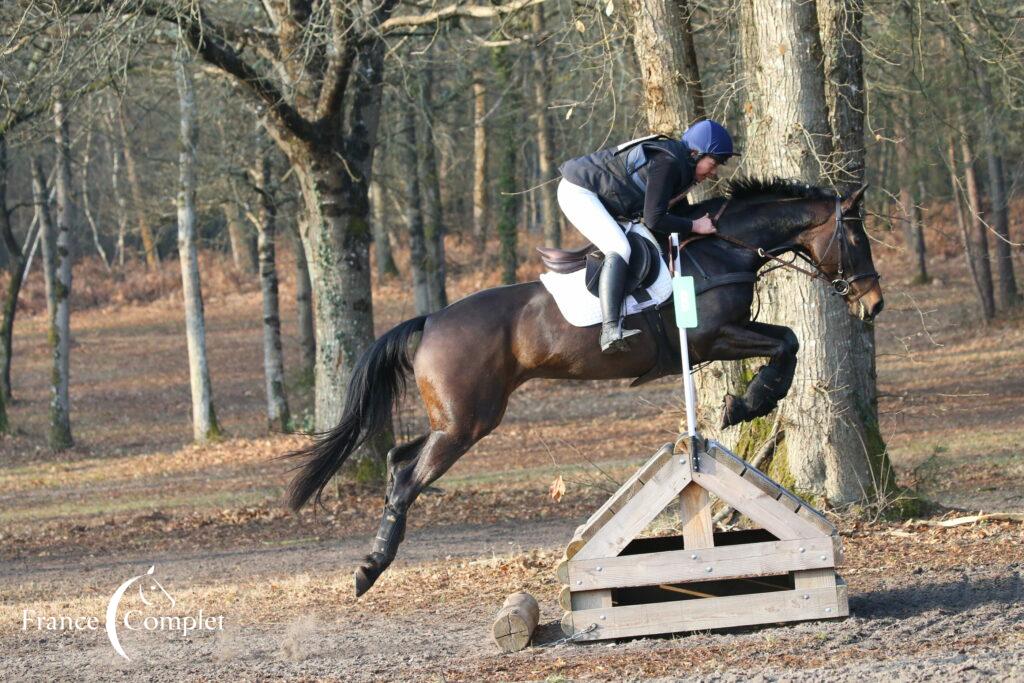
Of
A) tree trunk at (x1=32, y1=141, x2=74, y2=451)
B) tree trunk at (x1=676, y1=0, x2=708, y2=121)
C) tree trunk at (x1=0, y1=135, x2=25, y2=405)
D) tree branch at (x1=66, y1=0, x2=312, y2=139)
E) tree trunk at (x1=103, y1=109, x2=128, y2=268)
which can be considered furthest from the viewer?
tree trunk at (x1=103, y1=109, x2=128, y2=268)

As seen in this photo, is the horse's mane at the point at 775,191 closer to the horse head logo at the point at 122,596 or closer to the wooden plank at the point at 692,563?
the wooden plank at the point at 692,563

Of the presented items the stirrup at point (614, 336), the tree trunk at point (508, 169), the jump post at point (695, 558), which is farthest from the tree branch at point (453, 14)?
the tree trunk at point (508, 169)

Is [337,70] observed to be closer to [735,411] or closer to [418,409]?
[735,411]

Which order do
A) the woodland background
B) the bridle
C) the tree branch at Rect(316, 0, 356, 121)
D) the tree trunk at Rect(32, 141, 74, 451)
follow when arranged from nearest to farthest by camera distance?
1. the bridle
2. the woodland background
3. the tree branch at Rect(316, 0, 356, 121)
4. the tree trunk at Rect(32, 141, 74, 451)

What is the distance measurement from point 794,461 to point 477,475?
7292mm

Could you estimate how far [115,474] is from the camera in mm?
17219

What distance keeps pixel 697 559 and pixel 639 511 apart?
39 cm

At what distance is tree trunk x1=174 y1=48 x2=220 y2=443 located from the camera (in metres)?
17.5

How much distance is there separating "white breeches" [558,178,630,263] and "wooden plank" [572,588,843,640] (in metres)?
1.91

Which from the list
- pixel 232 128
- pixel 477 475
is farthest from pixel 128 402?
pixel 477 475

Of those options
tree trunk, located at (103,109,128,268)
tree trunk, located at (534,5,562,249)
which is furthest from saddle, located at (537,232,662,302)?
tree trunk, located at (103,109,128,268)

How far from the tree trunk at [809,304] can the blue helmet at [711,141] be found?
7.18 feet

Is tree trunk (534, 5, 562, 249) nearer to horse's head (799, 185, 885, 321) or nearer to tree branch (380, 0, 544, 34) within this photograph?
tree branch (380, 0, 544, 34)

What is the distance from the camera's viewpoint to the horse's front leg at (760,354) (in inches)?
254
